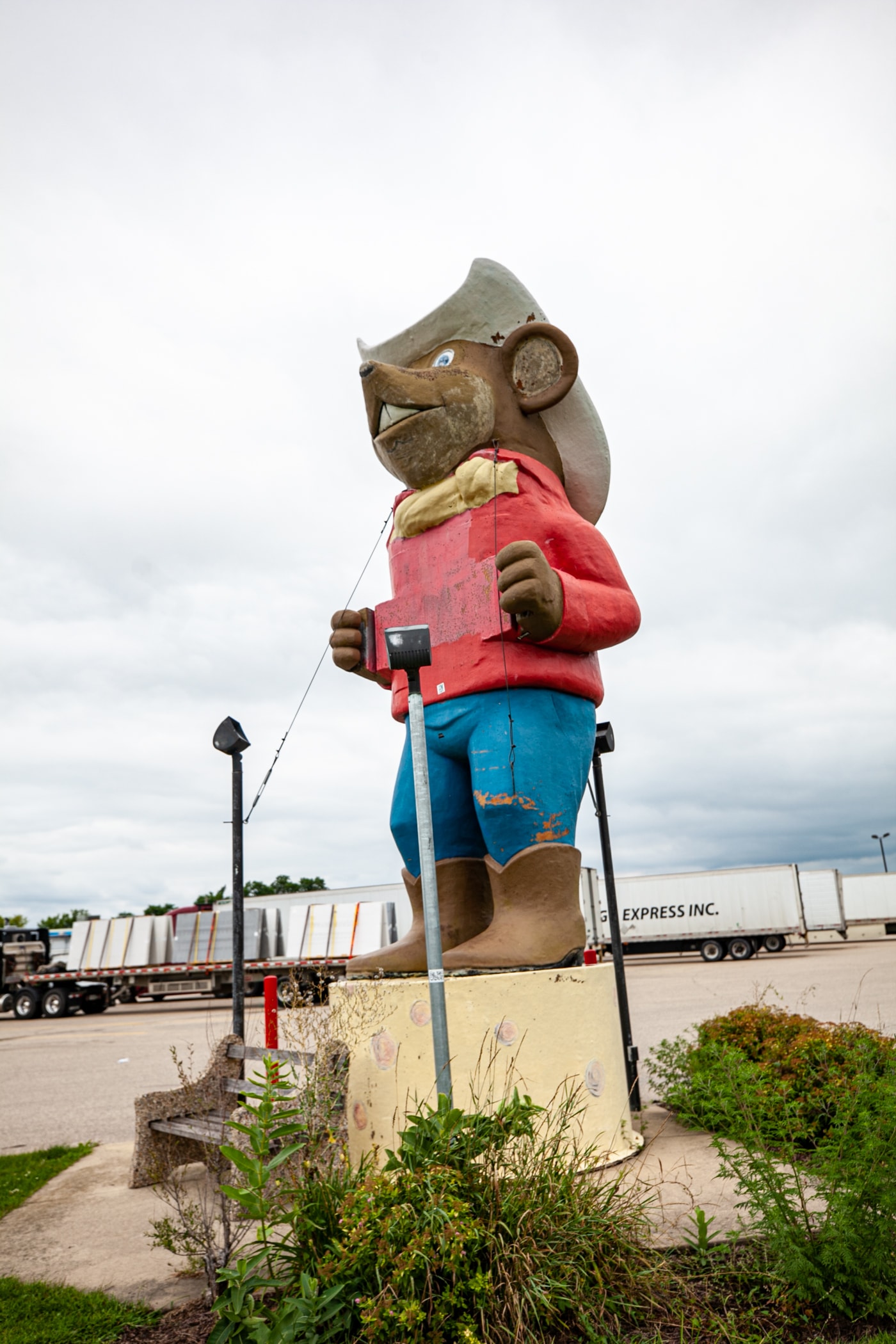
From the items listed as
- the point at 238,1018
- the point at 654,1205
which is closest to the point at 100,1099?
the point at 238,1018

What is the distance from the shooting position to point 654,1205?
11.7 feet

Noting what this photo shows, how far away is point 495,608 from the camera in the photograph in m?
4.37

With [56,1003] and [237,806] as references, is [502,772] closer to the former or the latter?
[237,806]

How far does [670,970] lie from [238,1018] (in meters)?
17.9

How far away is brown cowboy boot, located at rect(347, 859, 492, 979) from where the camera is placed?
442 centimetres

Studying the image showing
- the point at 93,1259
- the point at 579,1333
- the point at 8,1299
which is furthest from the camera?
the point at 93,1259

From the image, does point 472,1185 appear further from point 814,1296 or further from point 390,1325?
point 814,1296

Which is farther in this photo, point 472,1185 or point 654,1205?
point 654,1205

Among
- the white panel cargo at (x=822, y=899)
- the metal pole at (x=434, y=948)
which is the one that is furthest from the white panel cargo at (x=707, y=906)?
the metal pole at (x=434, y=948)

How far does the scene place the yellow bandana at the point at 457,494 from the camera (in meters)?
4.55

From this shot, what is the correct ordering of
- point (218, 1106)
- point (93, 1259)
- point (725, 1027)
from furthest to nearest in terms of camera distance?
1. point (725, 1027)
2. point (218, 1106)
3. point (93, 1259)

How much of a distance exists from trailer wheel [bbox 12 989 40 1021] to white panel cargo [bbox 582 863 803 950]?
1256 centimetres

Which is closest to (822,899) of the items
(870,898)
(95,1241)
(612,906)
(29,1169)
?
(870,898)

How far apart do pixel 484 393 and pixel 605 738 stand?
225 cm
